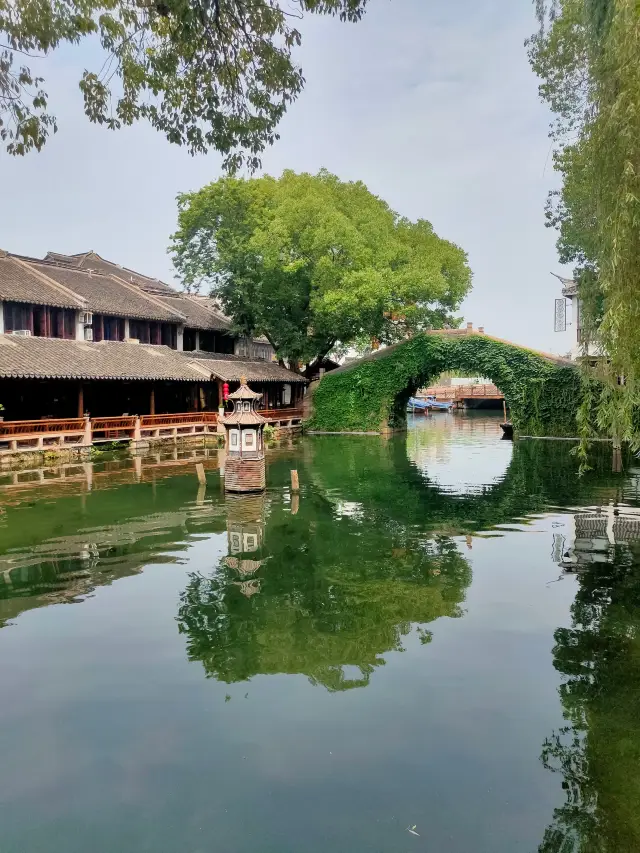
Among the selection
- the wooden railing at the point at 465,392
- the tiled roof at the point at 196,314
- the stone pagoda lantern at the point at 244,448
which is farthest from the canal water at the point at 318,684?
the wooden railing at the point at 465,392

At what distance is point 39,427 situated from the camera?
2403cm

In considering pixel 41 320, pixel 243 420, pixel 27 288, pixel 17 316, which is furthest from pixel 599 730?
pixel 27 288

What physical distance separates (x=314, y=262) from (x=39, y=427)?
52.3 ft

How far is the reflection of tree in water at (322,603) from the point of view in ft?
23.8

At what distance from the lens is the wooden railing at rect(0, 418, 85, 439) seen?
22.5 metres

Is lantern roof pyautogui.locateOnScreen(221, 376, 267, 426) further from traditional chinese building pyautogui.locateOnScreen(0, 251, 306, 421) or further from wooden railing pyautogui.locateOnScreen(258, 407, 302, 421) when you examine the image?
wooden railing pyautogui.locateOnScreen(258, 407, 302, 421)

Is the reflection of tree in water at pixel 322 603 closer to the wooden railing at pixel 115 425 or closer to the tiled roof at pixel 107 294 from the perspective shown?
the wooden railing at pixel 115 425

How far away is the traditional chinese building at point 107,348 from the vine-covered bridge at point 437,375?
3.03 meters

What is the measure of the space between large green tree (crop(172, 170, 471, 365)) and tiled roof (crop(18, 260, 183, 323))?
2.46 metres

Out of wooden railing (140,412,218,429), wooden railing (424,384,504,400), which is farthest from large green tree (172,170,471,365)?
wooden railing (424,384,504,400)

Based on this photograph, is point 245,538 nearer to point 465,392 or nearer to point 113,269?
point 113,269

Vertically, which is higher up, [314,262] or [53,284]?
[314,262]

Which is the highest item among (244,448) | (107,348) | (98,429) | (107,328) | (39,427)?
(107,328)

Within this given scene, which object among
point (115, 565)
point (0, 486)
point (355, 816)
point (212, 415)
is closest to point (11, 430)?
point (0, 486)
